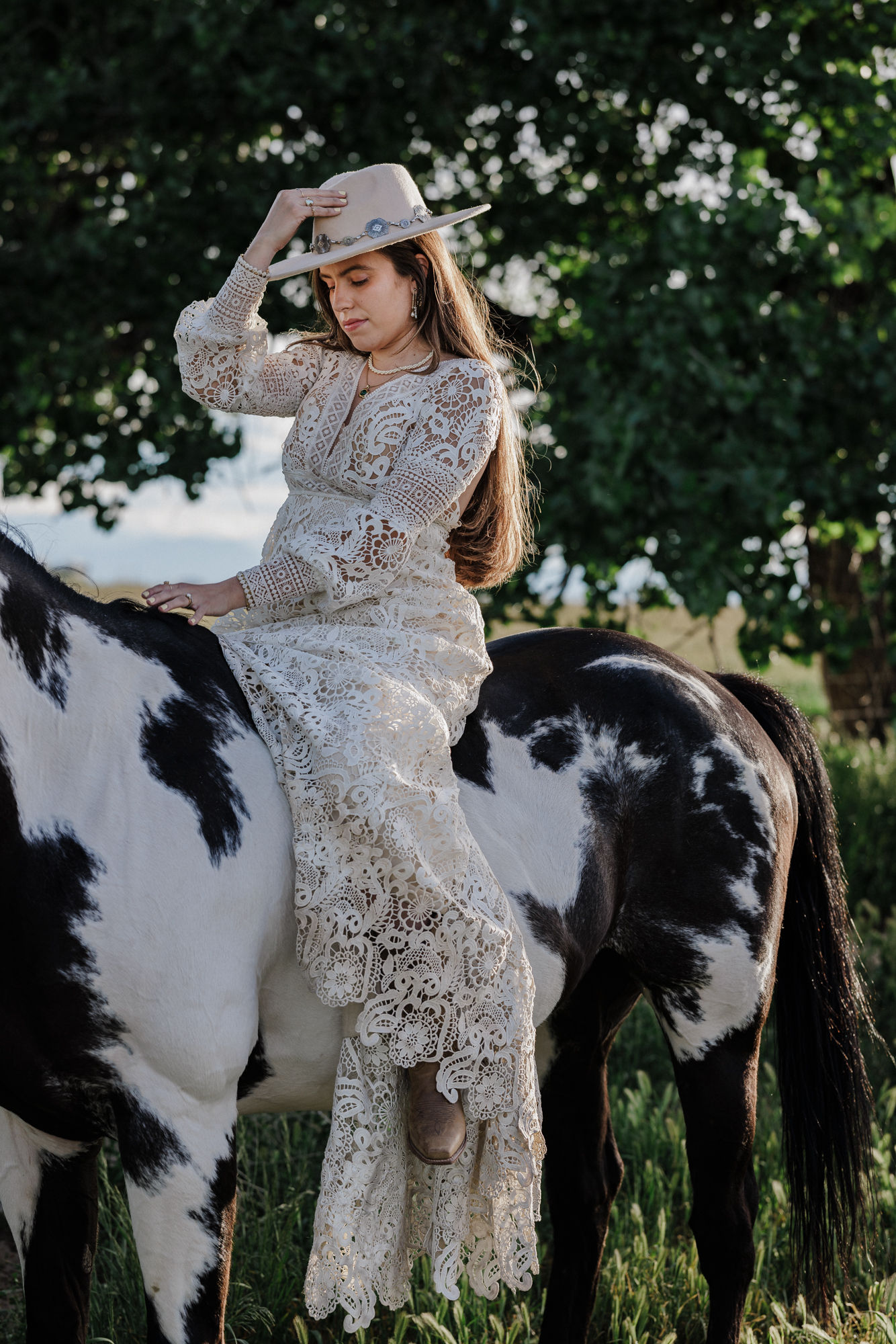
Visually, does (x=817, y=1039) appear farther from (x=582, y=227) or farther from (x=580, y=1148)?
(x=582, y=227)

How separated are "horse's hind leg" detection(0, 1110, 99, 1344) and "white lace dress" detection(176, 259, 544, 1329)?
0.48 meters

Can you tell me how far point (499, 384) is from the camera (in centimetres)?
241

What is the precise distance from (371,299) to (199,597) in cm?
74

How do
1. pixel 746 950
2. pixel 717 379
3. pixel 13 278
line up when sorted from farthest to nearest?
pixel 13 278, pixel 717 379, pixel 746 950

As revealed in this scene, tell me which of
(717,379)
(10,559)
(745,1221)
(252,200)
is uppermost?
(252,200)

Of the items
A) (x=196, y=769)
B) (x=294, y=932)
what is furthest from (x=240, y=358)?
(x=294, y=932)

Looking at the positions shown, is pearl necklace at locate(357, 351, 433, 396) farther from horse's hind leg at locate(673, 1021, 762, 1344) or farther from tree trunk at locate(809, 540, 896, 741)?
tree trunk at locate(809, 540, 896, 741)

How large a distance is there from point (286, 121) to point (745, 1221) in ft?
22.5

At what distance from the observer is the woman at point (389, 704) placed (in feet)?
6.82

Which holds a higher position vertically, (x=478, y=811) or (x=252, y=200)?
(x=252, y=200)

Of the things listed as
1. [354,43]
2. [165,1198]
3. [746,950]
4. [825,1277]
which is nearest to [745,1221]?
[825,1277]

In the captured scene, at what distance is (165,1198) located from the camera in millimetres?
1913

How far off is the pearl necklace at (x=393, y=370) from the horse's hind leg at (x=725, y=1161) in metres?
1.67

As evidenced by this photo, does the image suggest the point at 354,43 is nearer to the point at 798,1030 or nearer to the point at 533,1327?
the point at 798,1030
